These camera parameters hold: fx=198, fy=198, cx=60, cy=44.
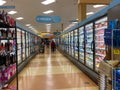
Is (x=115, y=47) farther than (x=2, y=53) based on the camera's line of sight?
No

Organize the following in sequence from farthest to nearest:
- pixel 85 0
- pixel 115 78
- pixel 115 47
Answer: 1. pixel 85 0
2. pixel 115 47
3. pixel 115 78

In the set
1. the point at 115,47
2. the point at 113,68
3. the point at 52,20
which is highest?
the point at 52,20

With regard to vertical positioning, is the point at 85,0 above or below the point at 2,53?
above

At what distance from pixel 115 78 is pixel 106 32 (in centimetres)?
74

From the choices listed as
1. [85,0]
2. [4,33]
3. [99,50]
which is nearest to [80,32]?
[85,0]

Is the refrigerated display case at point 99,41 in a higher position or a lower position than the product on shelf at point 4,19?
lower

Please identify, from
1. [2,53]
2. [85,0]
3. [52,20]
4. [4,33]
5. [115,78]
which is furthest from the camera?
[52,20]

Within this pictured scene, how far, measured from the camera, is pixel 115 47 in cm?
295

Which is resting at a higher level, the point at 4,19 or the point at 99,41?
the point at 4,19

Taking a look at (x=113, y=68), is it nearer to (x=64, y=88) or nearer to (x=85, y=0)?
(x=64, y=88)

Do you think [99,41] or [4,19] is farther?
[99,41]

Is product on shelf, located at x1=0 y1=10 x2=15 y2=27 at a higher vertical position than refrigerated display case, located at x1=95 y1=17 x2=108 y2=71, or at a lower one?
higher

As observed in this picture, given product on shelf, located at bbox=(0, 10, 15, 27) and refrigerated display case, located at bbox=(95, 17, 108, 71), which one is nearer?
product on shelf, located at bbox=(0, 10, 15, 27)

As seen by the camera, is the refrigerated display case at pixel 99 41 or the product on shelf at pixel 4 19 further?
the refrigerated display case at pixel 99 41
